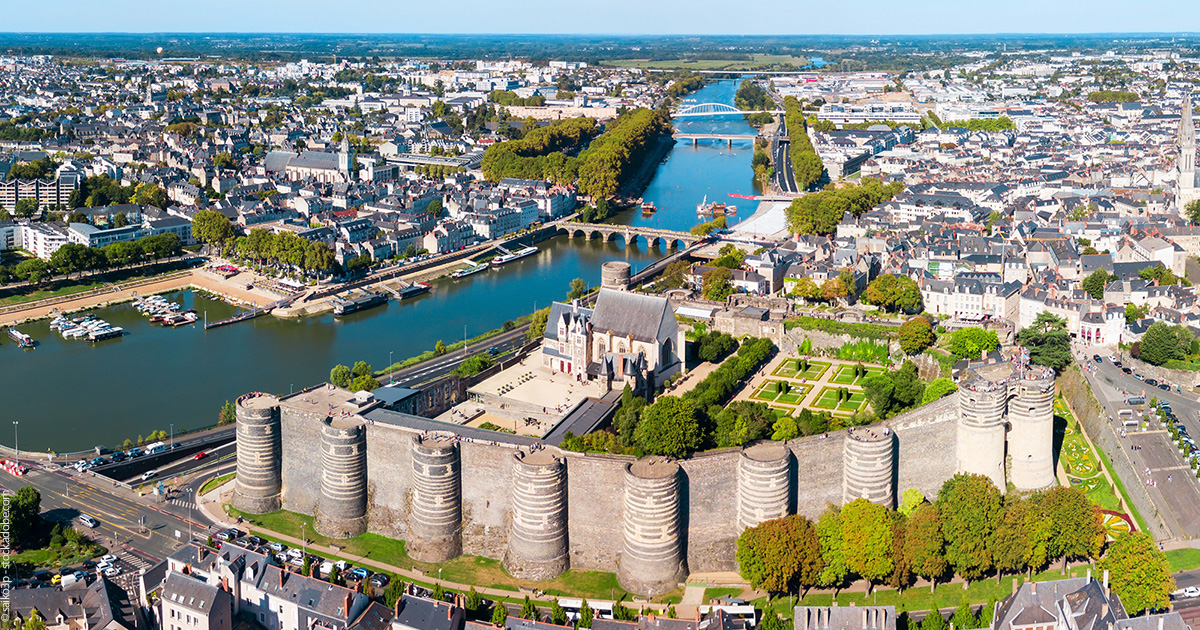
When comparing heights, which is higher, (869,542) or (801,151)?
(801,151)

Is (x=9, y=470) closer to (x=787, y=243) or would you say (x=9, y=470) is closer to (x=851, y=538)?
(x=851, y=538)

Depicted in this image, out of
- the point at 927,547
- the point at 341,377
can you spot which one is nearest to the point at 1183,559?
the point at 927,547

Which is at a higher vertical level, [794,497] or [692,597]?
[794,497]

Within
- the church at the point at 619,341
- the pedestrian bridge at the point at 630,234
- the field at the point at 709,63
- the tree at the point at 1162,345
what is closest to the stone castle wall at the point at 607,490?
the church at the point at 619,341

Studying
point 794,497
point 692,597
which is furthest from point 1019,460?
point 692,597

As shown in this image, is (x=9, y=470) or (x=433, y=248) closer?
(x=9, y=470)

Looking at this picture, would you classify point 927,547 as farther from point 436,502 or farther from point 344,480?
point 344,480

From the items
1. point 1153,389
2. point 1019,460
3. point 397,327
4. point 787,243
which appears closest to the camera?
point 1019,460
